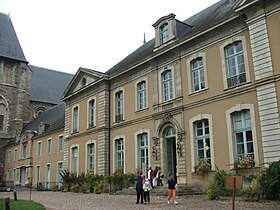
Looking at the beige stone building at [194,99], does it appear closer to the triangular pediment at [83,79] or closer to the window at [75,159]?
the triangular pediment at [83,79]

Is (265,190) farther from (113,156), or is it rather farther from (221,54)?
(113,156)

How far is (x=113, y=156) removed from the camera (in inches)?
846

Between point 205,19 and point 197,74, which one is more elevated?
point 205,19

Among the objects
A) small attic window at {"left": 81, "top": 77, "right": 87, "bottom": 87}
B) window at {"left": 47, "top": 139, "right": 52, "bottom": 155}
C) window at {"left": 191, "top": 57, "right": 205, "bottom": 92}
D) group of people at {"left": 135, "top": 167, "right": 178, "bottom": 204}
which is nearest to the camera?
group of people at {"left": 135, "top": 167, "right": 178, "bottom": 204}

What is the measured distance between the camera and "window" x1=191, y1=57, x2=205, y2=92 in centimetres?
1638

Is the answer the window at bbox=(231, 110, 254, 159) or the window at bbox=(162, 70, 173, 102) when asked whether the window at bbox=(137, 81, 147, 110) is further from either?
the window at bbox=(231, 110, 254, 159)

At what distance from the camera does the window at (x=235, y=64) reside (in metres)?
14.5

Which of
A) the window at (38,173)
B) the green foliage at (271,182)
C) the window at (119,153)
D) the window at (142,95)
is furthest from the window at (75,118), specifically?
the green foliage at (271,182)

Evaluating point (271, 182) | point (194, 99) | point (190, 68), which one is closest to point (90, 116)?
point (190, 68)

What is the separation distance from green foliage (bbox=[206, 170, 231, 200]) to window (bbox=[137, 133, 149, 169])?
552 centimetres

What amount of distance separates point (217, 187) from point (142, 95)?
8.26m

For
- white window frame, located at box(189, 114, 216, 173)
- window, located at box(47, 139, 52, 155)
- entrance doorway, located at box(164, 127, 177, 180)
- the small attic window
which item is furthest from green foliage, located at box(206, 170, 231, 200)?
window, located at box(47, 139, 52, 155)

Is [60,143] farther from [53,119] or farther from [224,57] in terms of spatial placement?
[224,57]

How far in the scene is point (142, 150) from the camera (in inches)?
770
